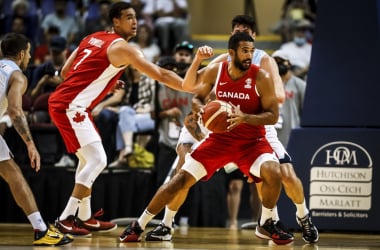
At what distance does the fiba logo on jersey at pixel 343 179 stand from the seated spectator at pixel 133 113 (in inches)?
102

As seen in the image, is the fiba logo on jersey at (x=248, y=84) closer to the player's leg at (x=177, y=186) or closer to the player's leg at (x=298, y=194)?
the player's leg at (x=177, y=186)

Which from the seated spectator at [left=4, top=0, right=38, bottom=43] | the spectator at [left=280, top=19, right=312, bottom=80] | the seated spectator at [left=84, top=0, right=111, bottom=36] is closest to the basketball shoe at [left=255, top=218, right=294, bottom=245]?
the spectator at [left=280, top=19, right=312, bottom=80]

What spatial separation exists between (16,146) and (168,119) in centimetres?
218

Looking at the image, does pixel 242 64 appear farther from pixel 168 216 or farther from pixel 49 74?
pixel 49 74

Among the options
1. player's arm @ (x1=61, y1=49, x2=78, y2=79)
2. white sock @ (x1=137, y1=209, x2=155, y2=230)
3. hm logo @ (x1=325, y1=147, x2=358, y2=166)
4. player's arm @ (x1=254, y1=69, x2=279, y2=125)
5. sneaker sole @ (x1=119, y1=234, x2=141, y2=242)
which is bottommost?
sneaker sole @ (x1=119, y1=234, x2=141, y2=242)

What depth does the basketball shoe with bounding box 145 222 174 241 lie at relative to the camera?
30.5 ft

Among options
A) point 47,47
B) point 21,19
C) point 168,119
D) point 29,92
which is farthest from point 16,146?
point 21,19

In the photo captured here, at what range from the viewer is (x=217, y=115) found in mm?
8633

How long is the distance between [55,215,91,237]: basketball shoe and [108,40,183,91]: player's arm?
1.62m

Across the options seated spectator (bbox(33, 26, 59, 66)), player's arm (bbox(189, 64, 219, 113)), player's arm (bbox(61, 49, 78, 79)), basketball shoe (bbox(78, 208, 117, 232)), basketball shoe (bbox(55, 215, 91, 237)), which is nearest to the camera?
player's arm (bbox(189, 64, 219, 113))

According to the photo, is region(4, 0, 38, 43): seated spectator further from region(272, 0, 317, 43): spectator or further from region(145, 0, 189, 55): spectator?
region(272, 0, 317, 43): spectator

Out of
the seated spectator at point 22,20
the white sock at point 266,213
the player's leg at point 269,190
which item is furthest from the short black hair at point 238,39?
the seated spectator at point 22,20

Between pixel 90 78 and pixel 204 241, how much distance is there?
1.98 meters

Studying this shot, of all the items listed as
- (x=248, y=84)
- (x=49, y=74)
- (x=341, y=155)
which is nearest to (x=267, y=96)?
(x=248, y=84)
